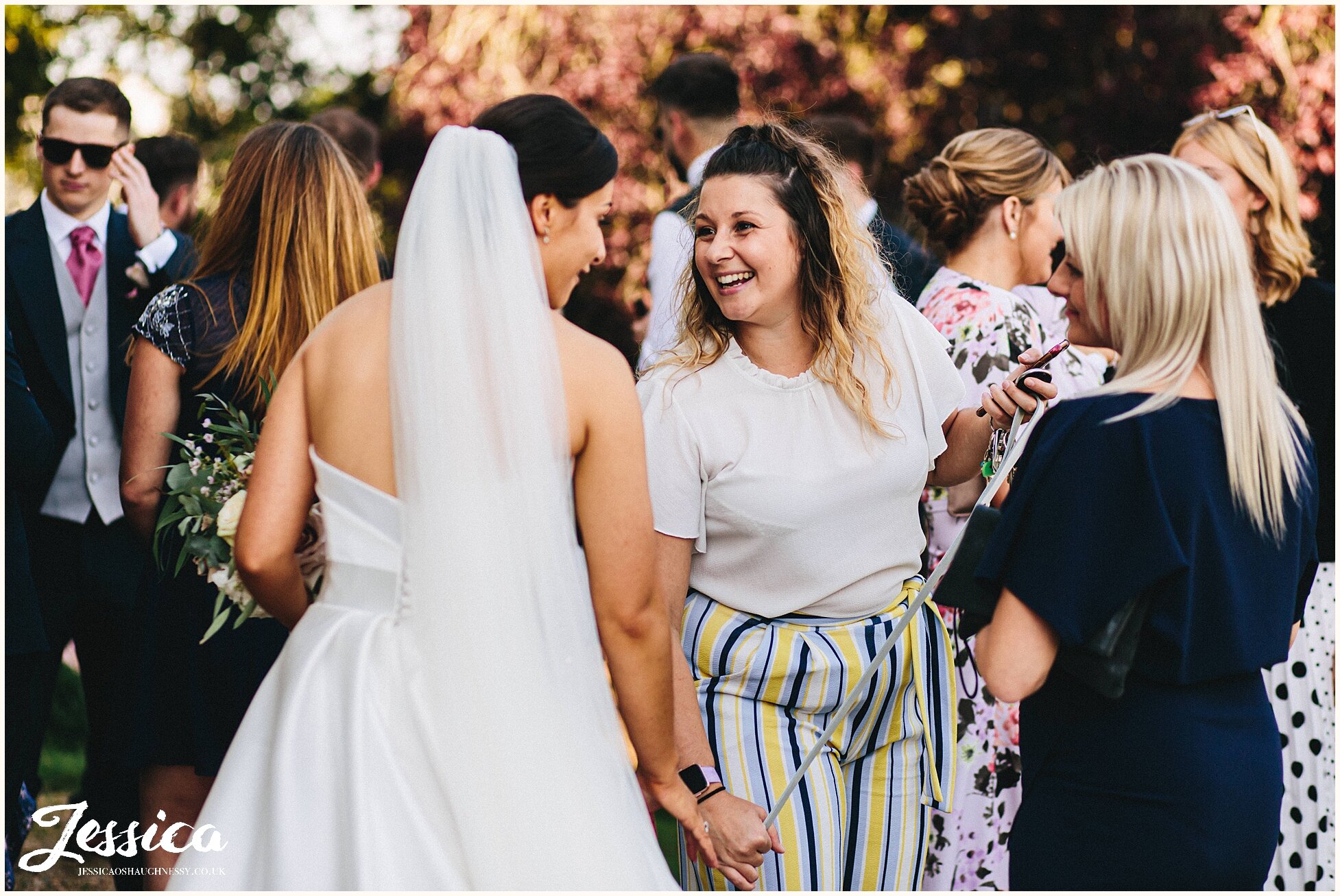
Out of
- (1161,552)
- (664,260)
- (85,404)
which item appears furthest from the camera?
(664,260)

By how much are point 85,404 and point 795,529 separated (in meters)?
2.66

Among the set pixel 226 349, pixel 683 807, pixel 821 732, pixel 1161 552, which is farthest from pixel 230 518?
pixel 1161 552

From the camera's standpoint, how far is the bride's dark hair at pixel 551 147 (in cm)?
237

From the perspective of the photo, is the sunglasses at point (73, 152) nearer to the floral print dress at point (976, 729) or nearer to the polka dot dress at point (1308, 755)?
the floral print dress at point (976, 729)

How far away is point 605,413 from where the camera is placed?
224 cm

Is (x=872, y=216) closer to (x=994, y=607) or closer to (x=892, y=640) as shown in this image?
(x=892, y=640)

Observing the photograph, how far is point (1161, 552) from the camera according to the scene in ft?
6.83

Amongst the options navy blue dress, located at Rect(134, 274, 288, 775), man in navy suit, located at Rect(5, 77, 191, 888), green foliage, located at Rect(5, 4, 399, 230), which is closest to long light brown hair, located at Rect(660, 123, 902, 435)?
navy blue dress, located at Rect(134, 274, 288, 775)

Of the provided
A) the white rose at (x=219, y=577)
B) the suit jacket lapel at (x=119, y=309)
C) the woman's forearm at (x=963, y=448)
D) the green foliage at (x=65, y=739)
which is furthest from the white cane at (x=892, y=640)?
the green foliage at (x=65, y=739)

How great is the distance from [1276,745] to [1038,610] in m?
0.59

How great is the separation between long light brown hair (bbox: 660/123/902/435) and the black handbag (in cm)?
48

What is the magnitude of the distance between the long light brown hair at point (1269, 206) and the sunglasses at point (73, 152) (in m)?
3.58

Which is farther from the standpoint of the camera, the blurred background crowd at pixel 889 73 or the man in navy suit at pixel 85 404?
the blurred background crowd at pixel 889 73

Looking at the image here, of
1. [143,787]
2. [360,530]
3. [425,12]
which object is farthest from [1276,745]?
[425,12]
